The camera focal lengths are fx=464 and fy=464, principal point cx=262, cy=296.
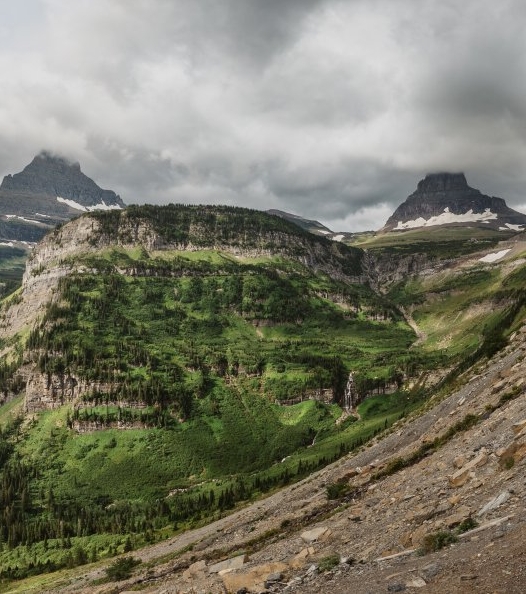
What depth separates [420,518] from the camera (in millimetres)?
29516

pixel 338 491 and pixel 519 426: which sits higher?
pixel 519 426

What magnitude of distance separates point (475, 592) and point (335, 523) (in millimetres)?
22873

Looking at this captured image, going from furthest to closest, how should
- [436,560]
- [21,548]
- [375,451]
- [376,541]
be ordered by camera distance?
[21,548]
[375,451]
[376,541]
[436,560]

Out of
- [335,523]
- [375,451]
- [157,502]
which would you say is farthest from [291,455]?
[335,523]

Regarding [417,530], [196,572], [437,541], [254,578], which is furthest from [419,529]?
[196,572]

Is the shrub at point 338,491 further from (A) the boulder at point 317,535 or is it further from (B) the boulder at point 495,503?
(B) the boulder at point 495,503

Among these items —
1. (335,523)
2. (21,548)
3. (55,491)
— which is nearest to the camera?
(335,523)

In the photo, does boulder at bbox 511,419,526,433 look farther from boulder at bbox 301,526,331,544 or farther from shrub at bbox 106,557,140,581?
shrub at bbox 106,557,140,581

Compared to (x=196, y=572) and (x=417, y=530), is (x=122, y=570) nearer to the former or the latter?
(x=196, y=572)

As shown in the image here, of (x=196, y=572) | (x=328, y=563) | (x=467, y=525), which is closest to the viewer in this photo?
(x=467, y=525)

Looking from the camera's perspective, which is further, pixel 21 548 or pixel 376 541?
pixel 21 548

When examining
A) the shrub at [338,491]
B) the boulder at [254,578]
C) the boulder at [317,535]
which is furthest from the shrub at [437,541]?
the shrub at [338,491]

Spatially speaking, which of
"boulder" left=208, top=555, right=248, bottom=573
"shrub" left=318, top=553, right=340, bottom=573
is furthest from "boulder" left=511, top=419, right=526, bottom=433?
"boulder" left=208, top=555, right=248, bottom=573

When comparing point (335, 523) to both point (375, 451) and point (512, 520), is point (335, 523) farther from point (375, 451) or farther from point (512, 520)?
point (375, 451)
